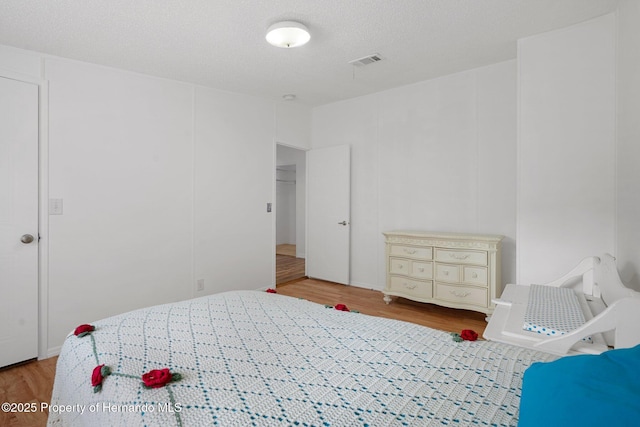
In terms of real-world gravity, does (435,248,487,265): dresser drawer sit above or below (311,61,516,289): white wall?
below

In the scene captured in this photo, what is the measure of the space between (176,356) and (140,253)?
98.2 inches

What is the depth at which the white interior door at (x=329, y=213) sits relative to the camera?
4660 mm

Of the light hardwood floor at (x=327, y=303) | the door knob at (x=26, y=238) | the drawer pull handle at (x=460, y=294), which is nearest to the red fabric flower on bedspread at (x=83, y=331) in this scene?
the light hardwood floor at (x=327, y=303)

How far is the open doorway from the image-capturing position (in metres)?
6.05

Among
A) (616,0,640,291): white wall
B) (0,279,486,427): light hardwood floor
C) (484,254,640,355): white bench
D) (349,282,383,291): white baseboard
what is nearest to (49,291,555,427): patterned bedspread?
(484,254,640,355): white bench

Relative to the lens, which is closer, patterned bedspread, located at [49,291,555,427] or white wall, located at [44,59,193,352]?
patterned bedspread, located at [49,291,555,427]

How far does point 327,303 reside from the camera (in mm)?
3854

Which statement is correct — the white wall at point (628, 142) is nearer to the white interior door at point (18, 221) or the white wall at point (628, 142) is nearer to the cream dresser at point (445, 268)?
the cream dresser at point (445, 268)

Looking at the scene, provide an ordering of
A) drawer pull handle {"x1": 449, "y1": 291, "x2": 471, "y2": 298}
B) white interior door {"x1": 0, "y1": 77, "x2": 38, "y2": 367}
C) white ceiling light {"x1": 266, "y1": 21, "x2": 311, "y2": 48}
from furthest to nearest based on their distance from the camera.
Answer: drawer pull handle {"x1": 449, "y1": 291, "x2": 471, "y2": 298} < white interior door {"x1": 0, "y1": 77, "x2": 38, "y2": 367} < white ceiling light {"x1": 266, "y1": 21, "x2": 311, "y2": 48}

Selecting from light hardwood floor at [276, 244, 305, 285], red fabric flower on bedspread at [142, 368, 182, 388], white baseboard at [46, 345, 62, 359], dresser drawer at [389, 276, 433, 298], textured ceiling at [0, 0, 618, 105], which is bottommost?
white baseboard at [46, 345, 62, 359]

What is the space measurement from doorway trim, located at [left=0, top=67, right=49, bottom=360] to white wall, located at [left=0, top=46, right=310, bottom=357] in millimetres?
11

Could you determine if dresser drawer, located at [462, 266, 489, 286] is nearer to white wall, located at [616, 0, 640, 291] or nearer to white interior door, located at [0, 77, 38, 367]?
white wall, located at [616, 0, 640, 291]

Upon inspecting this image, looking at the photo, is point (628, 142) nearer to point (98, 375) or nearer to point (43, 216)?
point (98, 375)

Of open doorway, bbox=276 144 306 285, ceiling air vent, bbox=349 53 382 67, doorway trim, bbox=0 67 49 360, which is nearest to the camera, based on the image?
doorway trim, bbox=0 67 49 360
